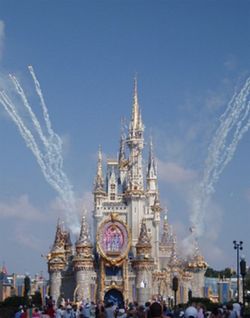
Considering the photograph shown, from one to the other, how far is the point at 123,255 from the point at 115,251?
129cm

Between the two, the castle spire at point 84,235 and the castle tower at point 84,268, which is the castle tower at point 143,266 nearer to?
the castle tower at point 84,268

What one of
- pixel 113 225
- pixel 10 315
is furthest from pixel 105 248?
pixel 10 315

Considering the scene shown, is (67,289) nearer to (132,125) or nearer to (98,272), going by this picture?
(98,272)

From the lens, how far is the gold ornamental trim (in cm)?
9125

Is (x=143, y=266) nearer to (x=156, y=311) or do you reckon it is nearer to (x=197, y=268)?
(x=197, y=268)

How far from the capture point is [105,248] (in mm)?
92688

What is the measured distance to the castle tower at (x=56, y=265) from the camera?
91.4 metres

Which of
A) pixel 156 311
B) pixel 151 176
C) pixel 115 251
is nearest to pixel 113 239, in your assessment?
pixel 115 251

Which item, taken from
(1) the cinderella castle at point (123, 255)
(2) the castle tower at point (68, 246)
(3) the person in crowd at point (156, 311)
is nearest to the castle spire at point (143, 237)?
(1) the cinderella castle at point (123, 255)

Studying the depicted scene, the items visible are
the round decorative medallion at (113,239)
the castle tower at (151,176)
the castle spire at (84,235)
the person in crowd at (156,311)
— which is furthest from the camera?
the castle tower at (151,176)

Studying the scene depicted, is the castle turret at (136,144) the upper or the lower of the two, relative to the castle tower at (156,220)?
upper

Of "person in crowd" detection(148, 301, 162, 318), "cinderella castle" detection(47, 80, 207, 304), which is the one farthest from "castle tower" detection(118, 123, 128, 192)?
"person in crowd" detection(148, 301, 162, 318)

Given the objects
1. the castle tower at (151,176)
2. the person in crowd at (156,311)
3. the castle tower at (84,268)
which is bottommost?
the person in crowd at (156,311)

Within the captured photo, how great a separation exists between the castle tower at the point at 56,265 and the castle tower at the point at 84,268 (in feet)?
8.71
